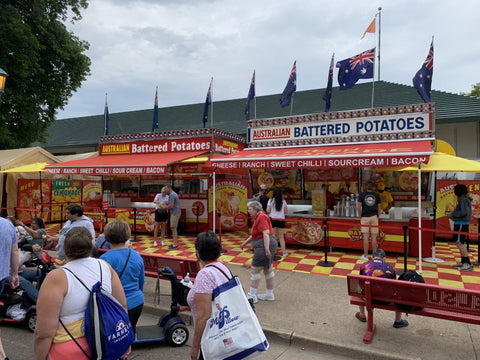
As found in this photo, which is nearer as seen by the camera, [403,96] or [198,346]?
[198,346]

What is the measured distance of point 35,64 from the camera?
47.7ft

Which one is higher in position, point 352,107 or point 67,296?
point 352,107

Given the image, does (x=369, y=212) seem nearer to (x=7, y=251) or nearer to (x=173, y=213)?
(x=173, y=213)

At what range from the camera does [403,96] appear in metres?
16.1

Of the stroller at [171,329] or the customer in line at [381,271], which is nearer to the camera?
the stroller at [171,329]

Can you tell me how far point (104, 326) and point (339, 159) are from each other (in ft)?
20.8

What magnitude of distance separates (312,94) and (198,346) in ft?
62.0

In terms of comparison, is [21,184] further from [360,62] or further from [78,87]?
[360,62]

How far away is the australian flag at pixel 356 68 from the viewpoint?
9.07 metres

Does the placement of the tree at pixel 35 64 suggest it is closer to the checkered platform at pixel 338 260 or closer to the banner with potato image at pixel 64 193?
the banner with potato image at pixel 64 193

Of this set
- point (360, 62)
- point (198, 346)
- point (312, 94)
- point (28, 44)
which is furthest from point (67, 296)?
point (312, 94)

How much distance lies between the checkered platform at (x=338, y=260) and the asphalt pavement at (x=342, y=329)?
1516mm

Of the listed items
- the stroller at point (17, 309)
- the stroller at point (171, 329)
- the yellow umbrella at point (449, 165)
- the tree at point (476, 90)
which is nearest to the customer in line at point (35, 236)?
the stroller at point (17, 309)

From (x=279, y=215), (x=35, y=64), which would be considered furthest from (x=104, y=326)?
(x=35, y=64)
